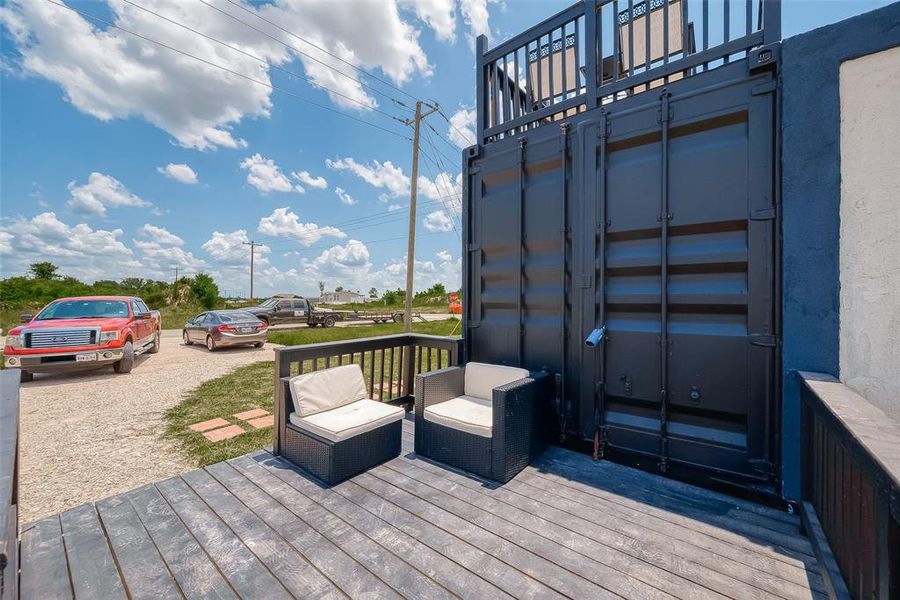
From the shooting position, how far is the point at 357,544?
1669 mm

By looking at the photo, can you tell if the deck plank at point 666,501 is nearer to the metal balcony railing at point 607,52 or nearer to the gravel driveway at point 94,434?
the metal balcony railing at point 607,52

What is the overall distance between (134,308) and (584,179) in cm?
993

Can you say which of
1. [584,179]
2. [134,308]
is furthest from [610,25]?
[134,308]

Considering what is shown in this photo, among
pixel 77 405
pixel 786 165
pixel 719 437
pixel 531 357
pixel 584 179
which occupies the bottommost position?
pixel 77 405

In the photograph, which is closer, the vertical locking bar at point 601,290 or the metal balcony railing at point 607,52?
the metal balcony railing at point 607,52

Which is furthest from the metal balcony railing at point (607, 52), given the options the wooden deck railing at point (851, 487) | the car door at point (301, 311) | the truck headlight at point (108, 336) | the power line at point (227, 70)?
the car door at point (301, 311)

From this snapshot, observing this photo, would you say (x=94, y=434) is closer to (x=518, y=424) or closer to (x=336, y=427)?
(x=336, y=427)

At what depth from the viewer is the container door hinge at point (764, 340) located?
1.93 m

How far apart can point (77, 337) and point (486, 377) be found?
7787mm

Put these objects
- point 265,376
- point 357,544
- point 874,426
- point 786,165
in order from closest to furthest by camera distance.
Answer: point 874,426
point 357,544
point 786,165
point 265,376

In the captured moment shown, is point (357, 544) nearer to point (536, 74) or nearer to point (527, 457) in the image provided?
point (527, 457)

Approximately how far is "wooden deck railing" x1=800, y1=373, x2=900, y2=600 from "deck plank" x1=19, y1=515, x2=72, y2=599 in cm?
281

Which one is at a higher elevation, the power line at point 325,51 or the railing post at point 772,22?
the power line at point 325,51

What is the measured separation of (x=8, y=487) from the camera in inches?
37.0
